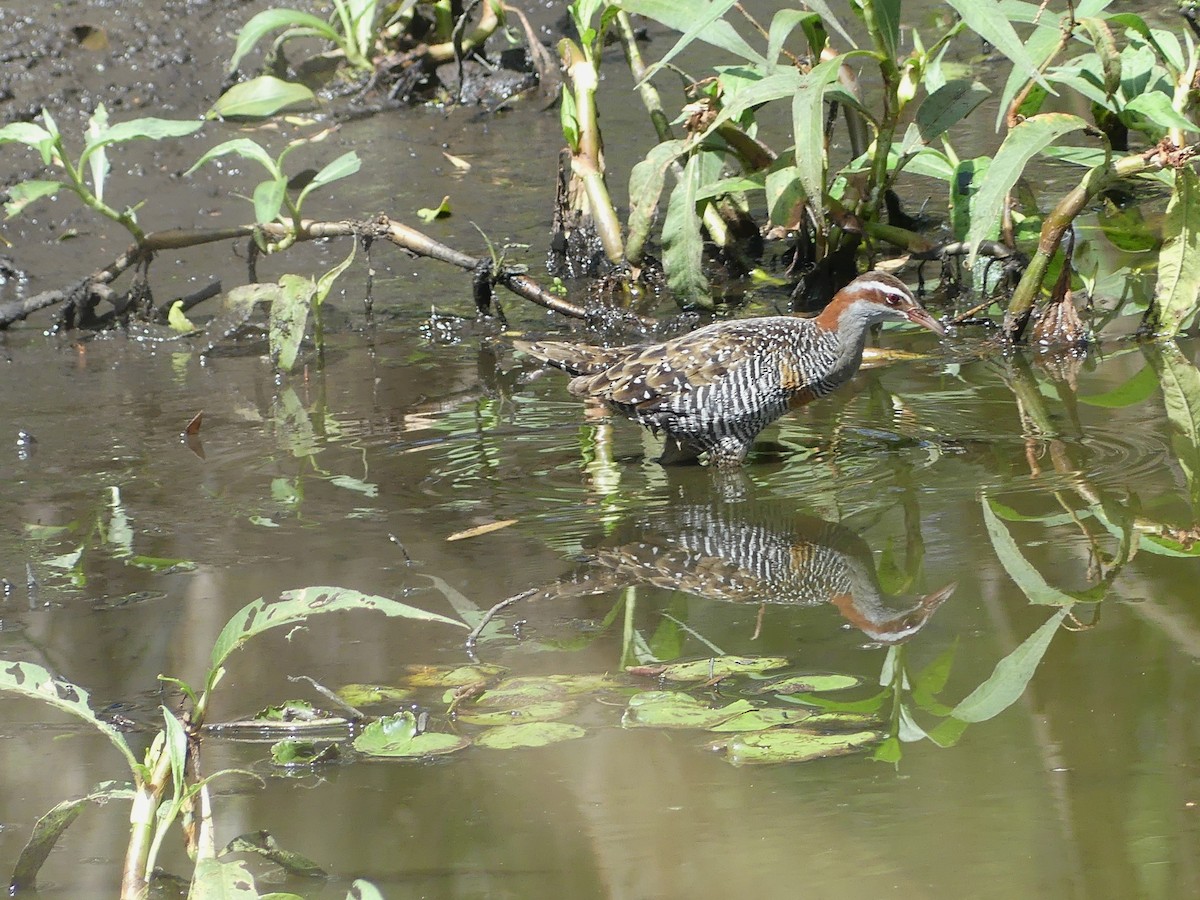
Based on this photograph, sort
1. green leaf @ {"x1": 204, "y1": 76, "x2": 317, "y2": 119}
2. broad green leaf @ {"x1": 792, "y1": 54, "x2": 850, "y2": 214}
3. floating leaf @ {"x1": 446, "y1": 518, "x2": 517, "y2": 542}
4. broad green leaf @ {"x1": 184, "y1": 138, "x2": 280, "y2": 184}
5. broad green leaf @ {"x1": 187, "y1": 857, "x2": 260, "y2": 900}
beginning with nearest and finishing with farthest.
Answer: broad green leaf @ {"x1": 187, "y1": 857, "x2": 260, "y2": 900}
floating leaf @ {"x1": 446, "y1": 518, "x2": 517, "y2": 542}
broad green leaf @ {"x1": 792, "y1": 54, "x2": 850, "y2": 214}
broad green leaf @ {"x1": 184, "y1": 138, "x2": 280, "y2": 184}
green leaf @ {"x1": 204, "y1": 76, "x2": 317, "y2": 119}

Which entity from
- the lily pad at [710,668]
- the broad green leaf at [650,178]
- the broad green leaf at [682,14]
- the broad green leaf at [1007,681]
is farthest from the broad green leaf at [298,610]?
the broad green leaf at [650,178]

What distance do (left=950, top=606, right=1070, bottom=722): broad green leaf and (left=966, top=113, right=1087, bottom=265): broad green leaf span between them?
202 cm

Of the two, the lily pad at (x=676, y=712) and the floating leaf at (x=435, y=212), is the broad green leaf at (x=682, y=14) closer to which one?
the floating leaf at (x=435, y=212)

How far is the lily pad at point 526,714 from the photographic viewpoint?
3.16 metres

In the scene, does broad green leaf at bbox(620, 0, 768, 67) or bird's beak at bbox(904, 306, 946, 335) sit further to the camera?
broad green leaf at bbox(620, 0, 768, 67)

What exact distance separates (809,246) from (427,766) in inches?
168

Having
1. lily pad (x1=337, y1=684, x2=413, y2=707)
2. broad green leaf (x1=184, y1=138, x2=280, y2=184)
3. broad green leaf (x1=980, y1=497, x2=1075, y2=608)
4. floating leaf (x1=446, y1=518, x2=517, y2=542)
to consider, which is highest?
broad green leaf (x1=184, y1=138, x2=280, y2=184)

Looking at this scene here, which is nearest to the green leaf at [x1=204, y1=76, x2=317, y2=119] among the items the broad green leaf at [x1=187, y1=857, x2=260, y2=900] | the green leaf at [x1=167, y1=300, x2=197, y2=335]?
the green leaf at [x1=167, y1=300, x2=197, y2=335]

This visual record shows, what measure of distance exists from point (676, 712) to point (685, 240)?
343cm

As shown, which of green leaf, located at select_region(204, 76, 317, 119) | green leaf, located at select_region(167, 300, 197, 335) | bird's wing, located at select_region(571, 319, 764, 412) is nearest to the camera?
bird's wing, located at select_region(571, 319, 764, 412)

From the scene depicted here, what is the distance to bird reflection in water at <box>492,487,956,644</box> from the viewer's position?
3.65 meters

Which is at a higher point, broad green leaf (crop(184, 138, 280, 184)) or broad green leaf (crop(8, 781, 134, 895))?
broad green leaf (crop(184, 138, 280, 184))

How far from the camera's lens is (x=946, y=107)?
18.7ft

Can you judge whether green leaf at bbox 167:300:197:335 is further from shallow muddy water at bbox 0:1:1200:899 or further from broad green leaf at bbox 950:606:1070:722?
broad green leaf at bbox 950:606:1070:722
